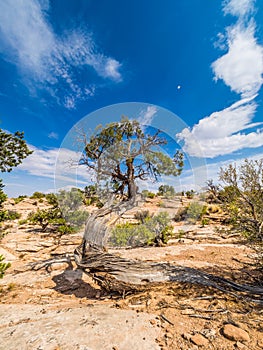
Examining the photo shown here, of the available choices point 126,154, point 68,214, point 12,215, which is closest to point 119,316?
point 126,154

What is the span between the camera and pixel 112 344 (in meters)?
2.19

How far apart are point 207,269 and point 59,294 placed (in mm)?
4413

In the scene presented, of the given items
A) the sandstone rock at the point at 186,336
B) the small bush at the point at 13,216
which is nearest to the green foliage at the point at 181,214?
the small bush at the point at 13,216

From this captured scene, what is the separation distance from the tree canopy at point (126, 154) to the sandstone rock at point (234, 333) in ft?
18.0

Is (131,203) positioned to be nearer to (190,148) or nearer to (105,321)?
(190,148)

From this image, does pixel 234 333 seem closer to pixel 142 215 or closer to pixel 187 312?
pixel 187 312

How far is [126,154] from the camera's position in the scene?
22.9 ft

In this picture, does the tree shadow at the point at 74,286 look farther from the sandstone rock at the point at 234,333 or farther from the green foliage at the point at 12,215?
the green foliage at the point at 12,215

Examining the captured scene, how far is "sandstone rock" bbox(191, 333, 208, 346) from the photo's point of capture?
7.07 ft

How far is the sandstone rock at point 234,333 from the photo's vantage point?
221 centimetres

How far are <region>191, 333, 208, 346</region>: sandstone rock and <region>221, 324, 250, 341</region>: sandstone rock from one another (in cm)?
30

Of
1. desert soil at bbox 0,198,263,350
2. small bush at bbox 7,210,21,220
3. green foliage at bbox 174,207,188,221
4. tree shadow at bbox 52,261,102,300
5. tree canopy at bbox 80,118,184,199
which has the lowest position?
tree shadow at bbox 52,261,102,300

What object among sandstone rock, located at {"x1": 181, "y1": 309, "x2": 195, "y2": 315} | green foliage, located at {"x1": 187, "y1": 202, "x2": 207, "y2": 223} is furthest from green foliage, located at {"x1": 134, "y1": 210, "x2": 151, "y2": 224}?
sandstone rock, located at {"x1": 181, "y1": 309, "x2": 195, "y2": 315}

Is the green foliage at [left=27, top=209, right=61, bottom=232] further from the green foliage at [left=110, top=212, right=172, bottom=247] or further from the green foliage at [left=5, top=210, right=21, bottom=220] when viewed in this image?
the green foliage at [left=110, top=212, right=172, bottom=247]
